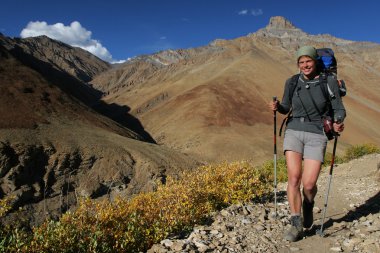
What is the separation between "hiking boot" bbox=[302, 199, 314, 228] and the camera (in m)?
5.53

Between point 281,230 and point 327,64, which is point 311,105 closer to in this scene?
point 327,64

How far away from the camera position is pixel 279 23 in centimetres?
19188

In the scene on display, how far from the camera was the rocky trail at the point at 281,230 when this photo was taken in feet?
16.9

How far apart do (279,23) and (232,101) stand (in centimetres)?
13349

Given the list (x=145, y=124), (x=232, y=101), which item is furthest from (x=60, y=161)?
(x=232, y=101)

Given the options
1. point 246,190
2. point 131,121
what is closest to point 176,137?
point 131,121

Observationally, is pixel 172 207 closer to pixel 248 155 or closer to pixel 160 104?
pixel 248 155

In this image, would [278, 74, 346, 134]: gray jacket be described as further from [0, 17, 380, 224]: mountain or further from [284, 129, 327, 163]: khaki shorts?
[0, 17, 380, 224]: mountain

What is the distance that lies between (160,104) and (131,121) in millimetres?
7137

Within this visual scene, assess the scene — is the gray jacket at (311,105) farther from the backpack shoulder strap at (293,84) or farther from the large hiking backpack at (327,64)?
the large hiking backpack at (327,64)

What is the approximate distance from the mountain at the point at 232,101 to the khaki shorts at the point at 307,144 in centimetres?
3379

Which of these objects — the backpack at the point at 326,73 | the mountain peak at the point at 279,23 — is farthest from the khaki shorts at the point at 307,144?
the mountain peak at the point at 279,23

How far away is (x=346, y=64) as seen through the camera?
11219 centimetres

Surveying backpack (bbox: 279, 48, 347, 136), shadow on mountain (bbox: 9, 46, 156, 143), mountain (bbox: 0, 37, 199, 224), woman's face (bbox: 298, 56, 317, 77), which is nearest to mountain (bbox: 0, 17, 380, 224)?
mountain (bbox: 0, 37, 199, 224)
